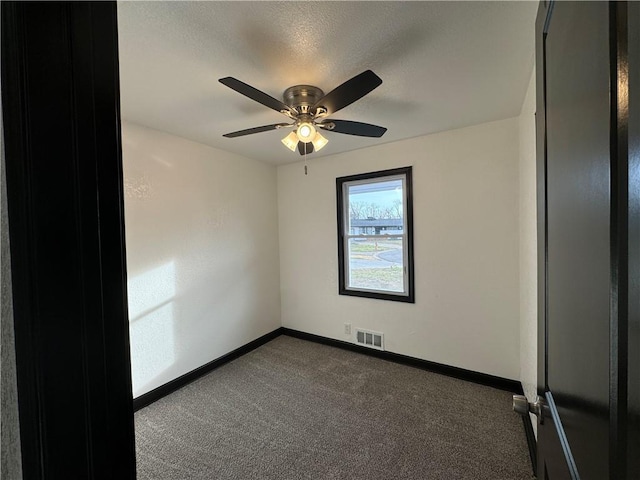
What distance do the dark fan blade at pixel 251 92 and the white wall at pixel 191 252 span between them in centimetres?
146

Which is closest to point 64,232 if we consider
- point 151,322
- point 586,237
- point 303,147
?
point 586,237

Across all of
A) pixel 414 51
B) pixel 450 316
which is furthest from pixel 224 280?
pixel 414 51

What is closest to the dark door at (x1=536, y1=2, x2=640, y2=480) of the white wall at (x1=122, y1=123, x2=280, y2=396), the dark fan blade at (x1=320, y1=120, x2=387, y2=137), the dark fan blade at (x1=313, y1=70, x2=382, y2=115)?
the dark fan blade at (x1=313, y1=70, x2=382, y2=115)

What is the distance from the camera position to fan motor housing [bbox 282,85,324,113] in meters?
1.79

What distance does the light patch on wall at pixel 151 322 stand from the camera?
2.36 metres

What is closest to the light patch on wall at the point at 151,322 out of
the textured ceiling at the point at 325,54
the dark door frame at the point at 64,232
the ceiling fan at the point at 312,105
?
the textured ceiling at the point at 325,54

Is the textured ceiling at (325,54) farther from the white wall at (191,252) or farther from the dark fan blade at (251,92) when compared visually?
the white wall at (191,252)

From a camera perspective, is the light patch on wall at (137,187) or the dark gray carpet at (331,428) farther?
the light patch on wall at (137,187)

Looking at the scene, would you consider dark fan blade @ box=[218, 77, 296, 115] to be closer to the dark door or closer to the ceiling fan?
the ceiling fan

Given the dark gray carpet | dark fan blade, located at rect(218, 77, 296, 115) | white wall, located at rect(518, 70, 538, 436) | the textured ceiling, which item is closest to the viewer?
the textured ceiling

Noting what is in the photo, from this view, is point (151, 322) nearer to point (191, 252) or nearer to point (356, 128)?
point (191, 252)

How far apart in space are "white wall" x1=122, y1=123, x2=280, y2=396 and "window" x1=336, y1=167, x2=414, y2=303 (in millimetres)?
1084

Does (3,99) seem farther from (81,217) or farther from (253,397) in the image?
(253,397)

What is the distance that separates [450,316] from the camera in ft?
9.06
